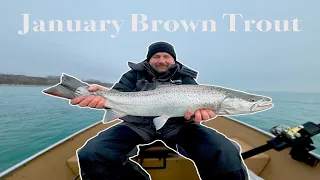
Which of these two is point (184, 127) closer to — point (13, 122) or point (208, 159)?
point (208, 159)

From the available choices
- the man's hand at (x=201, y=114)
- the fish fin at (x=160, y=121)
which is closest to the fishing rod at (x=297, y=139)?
the man's hand at (x=201, y=114)

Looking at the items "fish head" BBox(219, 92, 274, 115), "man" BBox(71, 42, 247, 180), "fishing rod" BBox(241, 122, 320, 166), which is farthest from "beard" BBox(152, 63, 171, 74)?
"fishing rod" BBox(241, 122, 320, 166)

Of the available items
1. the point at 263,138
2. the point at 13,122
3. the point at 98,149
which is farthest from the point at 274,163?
the point at 13,122

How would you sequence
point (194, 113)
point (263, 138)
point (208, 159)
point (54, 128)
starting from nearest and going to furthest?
1. point (208, 159)
2. point (194, 113)
3. point (263, 138)
4. point (54, 128)

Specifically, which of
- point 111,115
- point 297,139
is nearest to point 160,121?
point 111,115

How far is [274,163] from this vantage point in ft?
10.5

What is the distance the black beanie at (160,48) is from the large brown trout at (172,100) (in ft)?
2.27

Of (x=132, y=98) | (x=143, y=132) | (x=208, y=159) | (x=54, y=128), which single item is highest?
(x=132, y=98)

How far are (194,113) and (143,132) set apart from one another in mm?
651

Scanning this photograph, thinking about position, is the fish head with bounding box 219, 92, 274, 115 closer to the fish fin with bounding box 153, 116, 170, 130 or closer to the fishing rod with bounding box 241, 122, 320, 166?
the fishing rod with bounding box 241, 122, 320, 166

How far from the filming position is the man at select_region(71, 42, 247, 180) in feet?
7.11

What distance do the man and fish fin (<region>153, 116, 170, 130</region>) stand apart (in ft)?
0.55

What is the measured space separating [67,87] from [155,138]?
1213 mm

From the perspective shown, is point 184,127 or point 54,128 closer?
point 184,127
